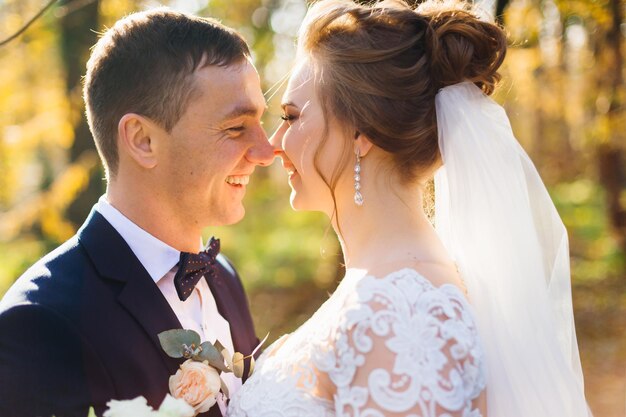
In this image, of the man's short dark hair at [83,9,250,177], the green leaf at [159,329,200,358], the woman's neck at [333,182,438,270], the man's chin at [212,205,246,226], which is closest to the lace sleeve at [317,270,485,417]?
the woman's neck at [333,182,438,270]

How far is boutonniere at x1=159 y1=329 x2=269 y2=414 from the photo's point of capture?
92.8 inches

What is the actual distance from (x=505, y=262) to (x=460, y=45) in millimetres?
804

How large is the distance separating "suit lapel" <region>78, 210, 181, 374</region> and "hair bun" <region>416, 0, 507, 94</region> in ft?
4.24

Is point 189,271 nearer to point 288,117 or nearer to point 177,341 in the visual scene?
point 177,341

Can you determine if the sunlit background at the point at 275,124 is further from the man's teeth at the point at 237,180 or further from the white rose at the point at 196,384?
the white rose at the point at 196,384

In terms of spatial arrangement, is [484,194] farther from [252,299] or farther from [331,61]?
[252,299]

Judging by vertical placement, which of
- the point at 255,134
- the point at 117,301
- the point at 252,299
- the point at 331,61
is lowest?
the point at 252,299

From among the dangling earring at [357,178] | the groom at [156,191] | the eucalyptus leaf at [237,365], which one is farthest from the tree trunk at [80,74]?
the dangling earring at [357,178]

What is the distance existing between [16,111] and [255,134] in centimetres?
608

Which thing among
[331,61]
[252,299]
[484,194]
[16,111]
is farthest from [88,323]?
[252,299]

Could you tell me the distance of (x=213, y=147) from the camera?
3002 millimetres

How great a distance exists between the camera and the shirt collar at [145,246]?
9.26ft

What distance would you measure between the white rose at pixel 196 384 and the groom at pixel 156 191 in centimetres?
16

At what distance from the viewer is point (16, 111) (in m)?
8.26
